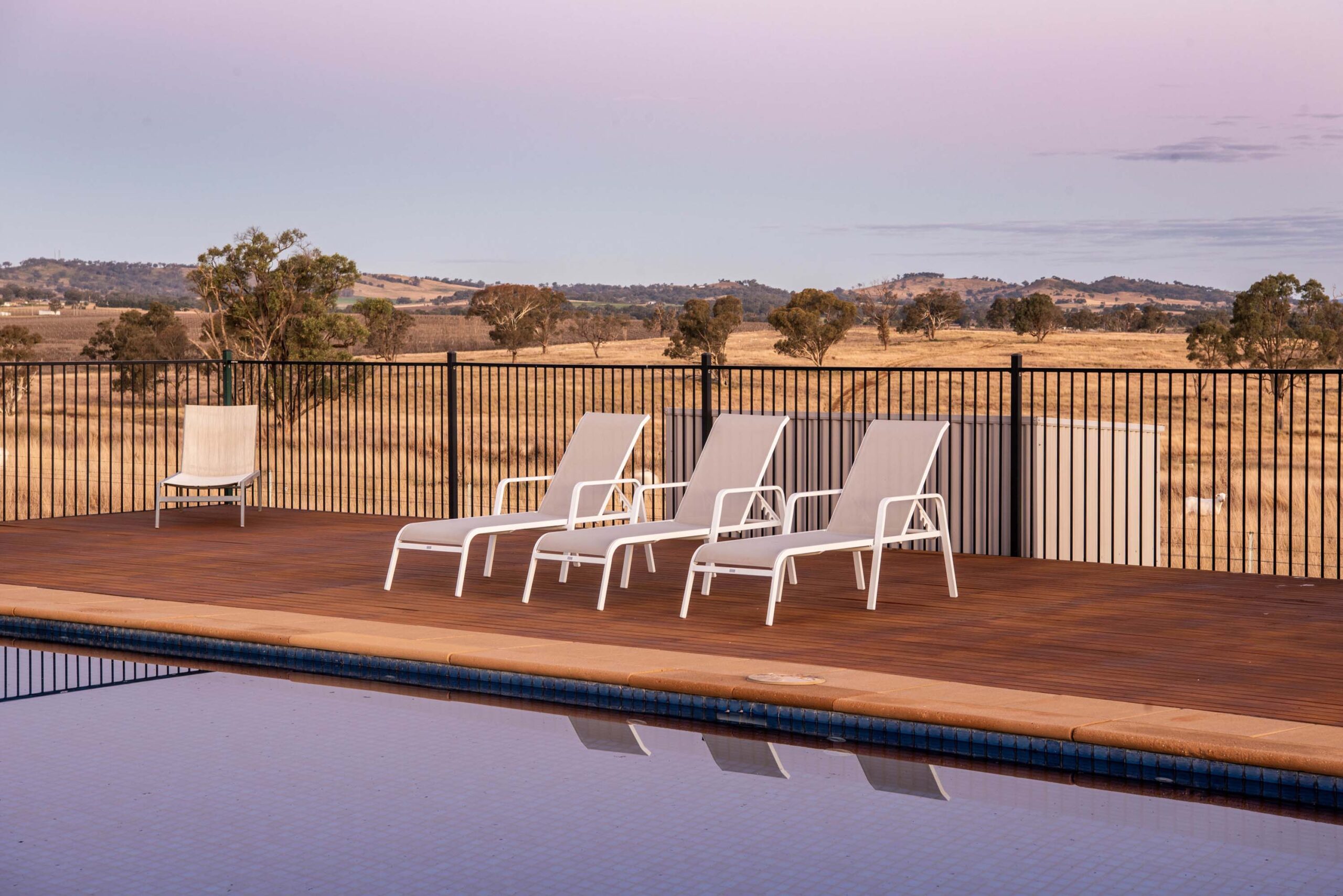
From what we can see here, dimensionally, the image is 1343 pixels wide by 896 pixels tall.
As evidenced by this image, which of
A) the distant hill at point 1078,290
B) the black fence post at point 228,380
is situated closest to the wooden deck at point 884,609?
the black fence post at point 228,380

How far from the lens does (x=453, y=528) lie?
7.75 m

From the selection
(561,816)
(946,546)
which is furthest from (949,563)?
(561,816)

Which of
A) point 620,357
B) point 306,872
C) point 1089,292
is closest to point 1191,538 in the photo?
point 306,872

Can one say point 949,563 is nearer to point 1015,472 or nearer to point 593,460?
point 1015,472

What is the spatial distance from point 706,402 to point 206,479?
3.53m

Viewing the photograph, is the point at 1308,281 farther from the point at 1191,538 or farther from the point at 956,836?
the point at 956,836

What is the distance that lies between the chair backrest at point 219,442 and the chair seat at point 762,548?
488 centimetres

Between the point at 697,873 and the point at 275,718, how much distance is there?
223cm

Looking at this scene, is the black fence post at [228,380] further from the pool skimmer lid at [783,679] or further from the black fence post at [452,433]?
the pool skimmer lid at [783,679]

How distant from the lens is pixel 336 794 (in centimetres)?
482

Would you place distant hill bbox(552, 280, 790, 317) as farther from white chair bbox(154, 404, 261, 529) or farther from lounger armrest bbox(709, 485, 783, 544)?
lounger armrest bbox(709, 485, 783, 544)

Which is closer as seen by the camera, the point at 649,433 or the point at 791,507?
the point at 791,507

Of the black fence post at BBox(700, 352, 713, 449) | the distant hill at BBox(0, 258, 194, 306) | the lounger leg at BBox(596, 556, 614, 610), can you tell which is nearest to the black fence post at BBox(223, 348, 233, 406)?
the black fence post at BBox(700, 352, 713, 449)

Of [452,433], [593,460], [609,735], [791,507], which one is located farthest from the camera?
[452,433]
